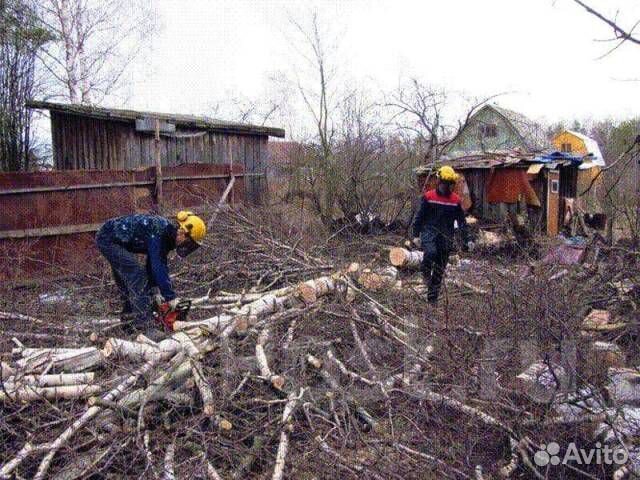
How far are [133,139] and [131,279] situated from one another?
6.09 meters

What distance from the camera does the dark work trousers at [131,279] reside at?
475 centimetres

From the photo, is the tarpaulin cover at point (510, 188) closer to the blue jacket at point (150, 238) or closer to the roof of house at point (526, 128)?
the blue jacket at point (150, 238)

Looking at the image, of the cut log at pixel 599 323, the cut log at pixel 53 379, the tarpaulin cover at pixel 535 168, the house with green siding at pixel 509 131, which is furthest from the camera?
the house with green siding at pixel 509 131

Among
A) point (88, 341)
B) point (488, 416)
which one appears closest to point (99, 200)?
point (88, 341)

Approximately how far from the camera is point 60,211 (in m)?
7.62

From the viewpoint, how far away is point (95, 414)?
10.8 ft

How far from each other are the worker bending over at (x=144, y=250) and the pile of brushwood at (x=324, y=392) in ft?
0.87

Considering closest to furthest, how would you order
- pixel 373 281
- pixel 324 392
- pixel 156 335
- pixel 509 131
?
pixel 324 392 < pixel 156 335 < pixel 373 281 < pixel 509 131

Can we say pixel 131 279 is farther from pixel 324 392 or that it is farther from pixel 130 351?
pixel 324 392

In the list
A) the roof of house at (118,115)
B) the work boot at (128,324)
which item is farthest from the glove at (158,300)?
the roof of house at (118,115)

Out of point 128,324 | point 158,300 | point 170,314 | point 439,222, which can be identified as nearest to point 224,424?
point 170,314

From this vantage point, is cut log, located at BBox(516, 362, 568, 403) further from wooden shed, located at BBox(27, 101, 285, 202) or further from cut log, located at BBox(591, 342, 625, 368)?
wooden shed, located at BBox(27, 101, 285, 202)

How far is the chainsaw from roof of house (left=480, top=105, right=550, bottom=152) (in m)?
24.9

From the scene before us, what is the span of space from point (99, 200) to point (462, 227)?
16.8 feet
